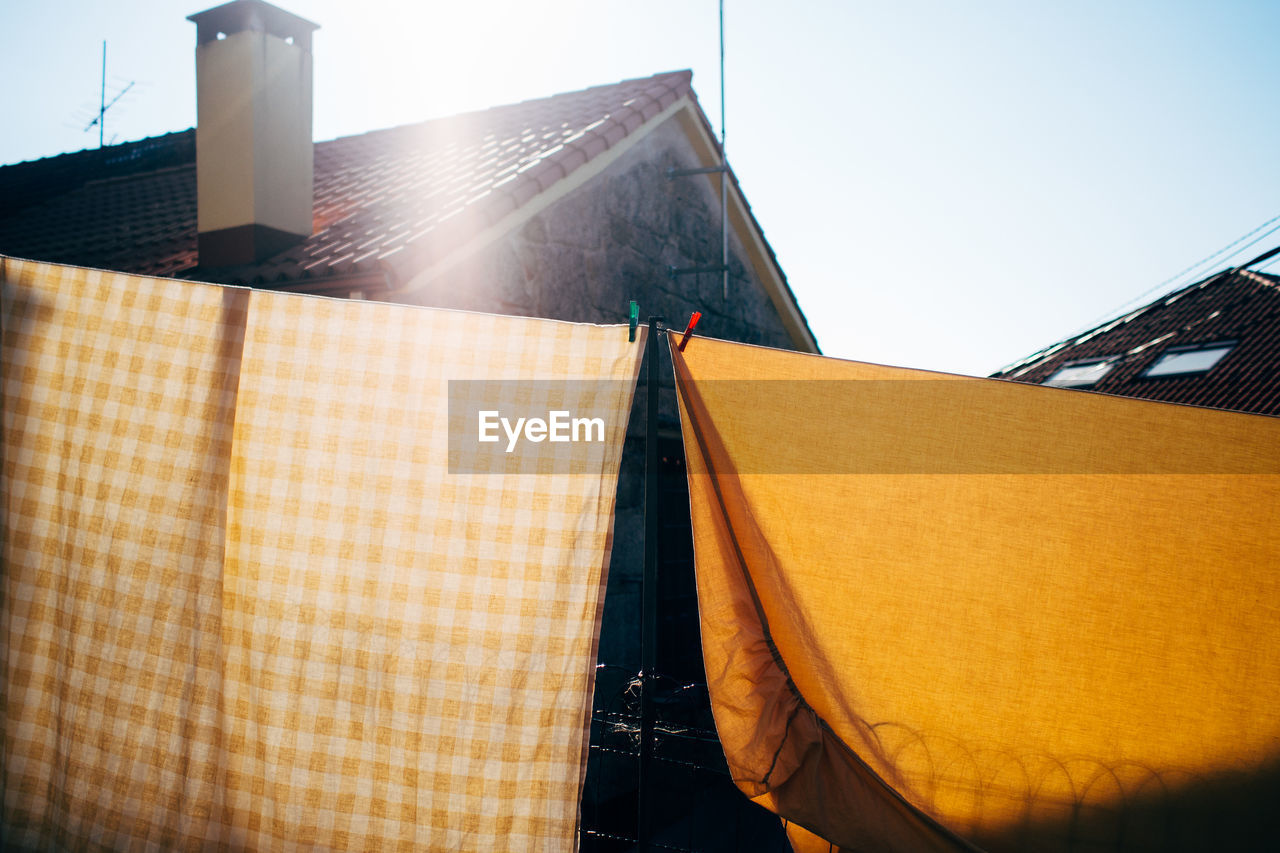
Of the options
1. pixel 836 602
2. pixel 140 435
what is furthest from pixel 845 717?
pixel 140 435

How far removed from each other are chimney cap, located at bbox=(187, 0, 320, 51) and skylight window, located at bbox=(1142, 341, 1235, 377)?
38.2 feet

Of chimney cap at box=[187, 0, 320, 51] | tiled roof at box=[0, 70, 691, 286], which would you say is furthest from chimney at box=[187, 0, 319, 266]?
tiled roof at box=[0, 70, 691, 286]

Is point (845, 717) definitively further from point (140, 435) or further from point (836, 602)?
point (140, 435)

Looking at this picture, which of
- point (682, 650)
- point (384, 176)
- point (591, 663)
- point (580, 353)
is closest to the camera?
point (591, 663)

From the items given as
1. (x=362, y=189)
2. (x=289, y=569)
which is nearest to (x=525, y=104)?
(x=362, y=189)

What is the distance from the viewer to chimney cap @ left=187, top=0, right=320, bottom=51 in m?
5.77

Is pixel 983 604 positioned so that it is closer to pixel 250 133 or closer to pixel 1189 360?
pixel 250 133

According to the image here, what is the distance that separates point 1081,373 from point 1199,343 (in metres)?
1.85

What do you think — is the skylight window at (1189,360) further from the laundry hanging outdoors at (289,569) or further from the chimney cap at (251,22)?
the laundry hanging outdoors at (289,569)

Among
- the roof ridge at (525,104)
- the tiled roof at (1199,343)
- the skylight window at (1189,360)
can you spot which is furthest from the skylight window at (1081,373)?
the roof ridge at (525,104)

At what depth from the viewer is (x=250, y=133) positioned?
18.3 feet

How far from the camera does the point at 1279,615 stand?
7.18 feet

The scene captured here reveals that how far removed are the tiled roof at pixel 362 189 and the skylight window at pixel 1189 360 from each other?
8664 mm

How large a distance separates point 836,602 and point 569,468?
815 millimetres
